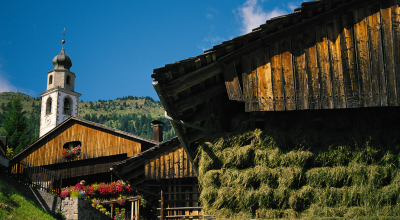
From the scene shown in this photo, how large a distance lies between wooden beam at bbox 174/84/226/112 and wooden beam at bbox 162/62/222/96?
1.57 feet

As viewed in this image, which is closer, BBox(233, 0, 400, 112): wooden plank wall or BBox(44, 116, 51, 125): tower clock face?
BBox(233, 0, 400, 112): wooden plank wall

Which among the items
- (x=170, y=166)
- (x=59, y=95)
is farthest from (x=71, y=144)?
(x=59, y=95)

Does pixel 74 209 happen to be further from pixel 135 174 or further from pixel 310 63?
pixel 310 63

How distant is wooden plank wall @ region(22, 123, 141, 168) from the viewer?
24516 millimetres

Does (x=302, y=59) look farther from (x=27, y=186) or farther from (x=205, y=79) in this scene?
(x=27, y=186)

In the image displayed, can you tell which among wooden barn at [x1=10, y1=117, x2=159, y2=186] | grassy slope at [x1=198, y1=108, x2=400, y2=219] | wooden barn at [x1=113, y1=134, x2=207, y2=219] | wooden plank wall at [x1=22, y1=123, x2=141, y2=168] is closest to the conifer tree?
wooden barn at [x1=10, y1=117, x2=159, y2=186]

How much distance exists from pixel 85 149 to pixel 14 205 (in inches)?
459

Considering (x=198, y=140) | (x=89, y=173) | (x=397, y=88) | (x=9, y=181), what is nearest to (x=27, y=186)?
(x=9, y=181)

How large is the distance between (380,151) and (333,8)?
2.73 metres

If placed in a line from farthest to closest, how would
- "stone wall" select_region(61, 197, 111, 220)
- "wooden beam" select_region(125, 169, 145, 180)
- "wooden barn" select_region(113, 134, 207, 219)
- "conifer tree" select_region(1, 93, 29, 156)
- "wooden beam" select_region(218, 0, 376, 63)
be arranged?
"conifer tree" select_region(1, 93, 29, 156) < "stone wall" select_region(61, 197, 111, 220) < "wooden beam" select_region(125, 169, 145, 180) < "wooden barn" select_region(113, 134, 207, 219) < "wooden beam" select_region(218, 0, 376, 63)

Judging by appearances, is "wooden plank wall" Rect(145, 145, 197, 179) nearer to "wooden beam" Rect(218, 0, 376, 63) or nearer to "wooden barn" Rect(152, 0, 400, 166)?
"wooden barn" Rect(152, 0, 400, 166)

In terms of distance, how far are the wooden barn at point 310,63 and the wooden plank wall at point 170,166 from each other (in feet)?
24.1

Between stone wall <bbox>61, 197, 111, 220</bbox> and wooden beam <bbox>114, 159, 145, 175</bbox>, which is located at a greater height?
wooden beam <bbox>114, 159, 145, 175</bbox>

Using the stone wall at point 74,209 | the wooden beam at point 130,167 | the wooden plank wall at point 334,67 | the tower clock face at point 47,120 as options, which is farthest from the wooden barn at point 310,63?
the tower clock face at point 47,120
